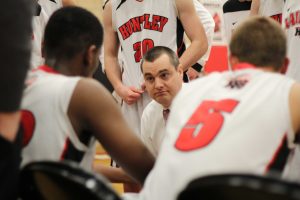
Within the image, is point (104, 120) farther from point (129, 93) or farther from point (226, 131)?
point (129, 93)

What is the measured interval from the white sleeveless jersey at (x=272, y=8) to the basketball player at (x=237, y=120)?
2.58m

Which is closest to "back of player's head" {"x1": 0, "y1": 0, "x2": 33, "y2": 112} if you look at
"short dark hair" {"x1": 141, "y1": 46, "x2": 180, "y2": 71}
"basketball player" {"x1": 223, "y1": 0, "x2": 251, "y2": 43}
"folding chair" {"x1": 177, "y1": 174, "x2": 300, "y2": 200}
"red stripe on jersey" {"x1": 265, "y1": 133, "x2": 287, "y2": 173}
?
"folding chair" {"x1": 177, "y1": 174, "x2": 300, "y2": 200}

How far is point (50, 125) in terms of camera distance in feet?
7.64

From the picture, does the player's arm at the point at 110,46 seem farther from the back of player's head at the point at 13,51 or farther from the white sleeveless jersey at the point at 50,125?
the back of player's head at the point at 13,51

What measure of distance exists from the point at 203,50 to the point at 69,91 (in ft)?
8.55

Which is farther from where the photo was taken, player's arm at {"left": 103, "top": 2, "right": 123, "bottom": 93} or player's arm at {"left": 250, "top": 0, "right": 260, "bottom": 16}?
player's arm at {"left": 250, "top": 0, "right": 260, "bottom": 16}

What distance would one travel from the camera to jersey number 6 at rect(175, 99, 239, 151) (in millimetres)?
2156

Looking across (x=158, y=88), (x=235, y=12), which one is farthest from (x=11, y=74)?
(x=235, y=12)

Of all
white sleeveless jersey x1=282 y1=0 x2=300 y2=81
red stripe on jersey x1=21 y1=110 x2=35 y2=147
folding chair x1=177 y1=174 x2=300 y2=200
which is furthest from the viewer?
white sleeveless jersey x1=282 y1=0 x2=300 y2=81

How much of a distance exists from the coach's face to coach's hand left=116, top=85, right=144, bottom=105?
36cm

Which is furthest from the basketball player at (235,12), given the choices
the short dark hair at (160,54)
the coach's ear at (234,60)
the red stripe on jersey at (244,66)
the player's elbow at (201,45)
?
the red stripe on jersey at (244,66)

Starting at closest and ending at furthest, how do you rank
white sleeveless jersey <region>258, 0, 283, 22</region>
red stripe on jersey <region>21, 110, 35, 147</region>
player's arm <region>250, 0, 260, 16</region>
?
red stripe on jersey <region>21, 110, 35, 147</region> → white sleeveless jersey <region>258, 0, 283, 22</region> → player's arm <region>250, 0, 260, 16</region>

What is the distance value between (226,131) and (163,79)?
213 cm

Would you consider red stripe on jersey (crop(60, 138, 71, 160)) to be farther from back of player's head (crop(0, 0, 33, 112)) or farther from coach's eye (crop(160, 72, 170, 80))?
coach's eye (crop(160, 72, 170, 80))
